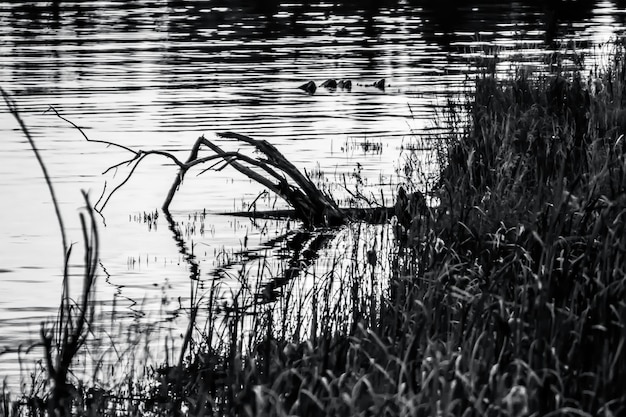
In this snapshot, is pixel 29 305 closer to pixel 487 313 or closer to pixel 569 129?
pixel 487 313

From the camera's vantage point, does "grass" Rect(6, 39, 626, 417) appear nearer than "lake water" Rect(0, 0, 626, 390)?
Yes

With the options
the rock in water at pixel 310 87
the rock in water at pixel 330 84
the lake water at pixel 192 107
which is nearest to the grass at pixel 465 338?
the lake water at pixel 192 107

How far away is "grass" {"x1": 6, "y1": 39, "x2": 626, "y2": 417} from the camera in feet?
18.9

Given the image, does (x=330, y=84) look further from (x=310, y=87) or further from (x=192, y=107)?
(x=192, y=107)

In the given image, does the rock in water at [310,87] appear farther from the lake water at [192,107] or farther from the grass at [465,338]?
the grass at [465,338]

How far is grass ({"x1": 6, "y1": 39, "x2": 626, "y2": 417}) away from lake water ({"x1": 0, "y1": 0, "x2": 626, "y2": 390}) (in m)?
1.03

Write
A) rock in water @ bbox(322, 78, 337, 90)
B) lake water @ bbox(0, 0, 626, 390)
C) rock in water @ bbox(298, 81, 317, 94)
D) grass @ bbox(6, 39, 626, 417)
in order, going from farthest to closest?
rock in water @ bbox(322, 78, 337, 90), rock in water @ bbox(298, 81, 317, 94), lake water @ bbox(0, 0, 626, 390), grass @ bbox(6, 39, 626, 417)

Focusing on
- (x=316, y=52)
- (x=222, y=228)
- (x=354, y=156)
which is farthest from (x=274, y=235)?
(x=316, y=52)

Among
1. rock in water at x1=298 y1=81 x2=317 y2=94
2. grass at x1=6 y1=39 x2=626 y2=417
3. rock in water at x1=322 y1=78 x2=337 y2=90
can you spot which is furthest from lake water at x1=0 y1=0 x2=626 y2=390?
grass at x1=6 y1=39 x2=626 y2=417

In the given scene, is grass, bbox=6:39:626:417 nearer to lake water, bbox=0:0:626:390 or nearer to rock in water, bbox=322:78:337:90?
lake water, bbox=0:0:626:390

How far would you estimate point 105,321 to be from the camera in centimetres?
1031

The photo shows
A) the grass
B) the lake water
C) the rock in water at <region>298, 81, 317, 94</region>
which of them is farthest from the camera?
the rock in water at <region>298, 81, 317, 94</region>

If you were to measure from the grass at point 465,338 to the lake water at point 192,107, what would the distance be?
1028 millimetres

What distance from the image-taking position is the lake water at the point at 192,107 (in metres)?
12.9
